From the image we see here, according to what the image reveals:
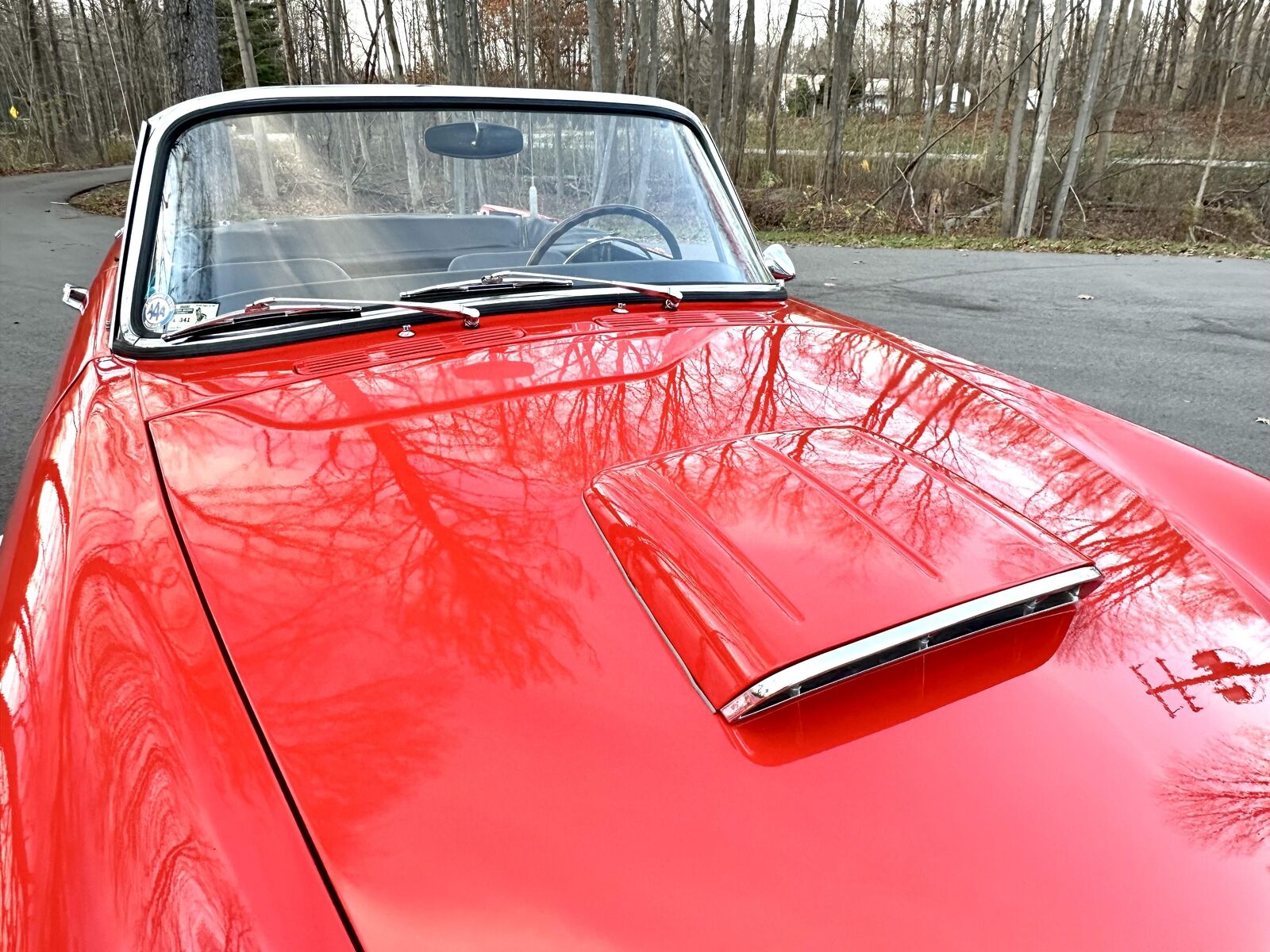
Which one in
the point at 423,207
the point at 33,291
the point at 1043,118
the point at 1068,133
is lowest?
the point at 33,291

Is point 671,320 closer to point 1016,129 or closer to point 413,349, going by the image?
point 413,349

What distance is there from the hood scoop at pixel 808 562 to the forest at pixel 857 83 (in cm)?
1016

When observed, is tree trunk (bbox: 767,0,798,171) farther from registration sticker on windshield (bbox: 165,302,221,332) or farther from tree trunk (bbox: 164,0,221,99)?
registration sticker on windshield (bbox: 165,302,221,332)

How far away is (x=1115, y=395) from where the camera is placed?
4637mm

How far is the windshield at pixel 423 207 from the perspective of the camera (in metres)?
1.99

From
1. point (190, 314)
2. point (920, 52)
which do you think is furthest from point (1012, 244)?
point (920, 52)

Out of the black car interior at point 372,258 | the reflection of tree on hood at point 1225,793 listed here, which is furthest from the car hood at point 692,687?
the black car interior at point 372,258

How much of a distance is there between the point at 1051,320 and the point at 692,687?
6.59m

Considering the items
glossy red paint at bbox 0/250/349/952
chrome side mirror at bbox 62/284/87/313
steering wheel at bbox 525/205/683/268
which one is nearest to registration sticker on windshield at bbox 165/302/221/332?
glossy red paint at bbox 0/250/349/952

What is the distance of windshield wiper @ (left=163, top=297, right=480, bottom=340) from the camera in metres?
1.78

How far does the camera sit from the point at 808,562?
3.59 ft

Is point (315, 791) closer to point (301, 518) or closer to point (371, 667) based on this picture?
point (371, 667)

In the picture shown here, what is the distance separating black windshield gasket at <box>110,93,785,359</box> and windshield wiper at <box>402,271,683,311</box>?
0.26 feet

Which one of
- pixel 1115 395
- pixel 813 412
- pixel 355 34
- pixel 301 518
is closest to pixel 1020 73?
pixel 1115 395
